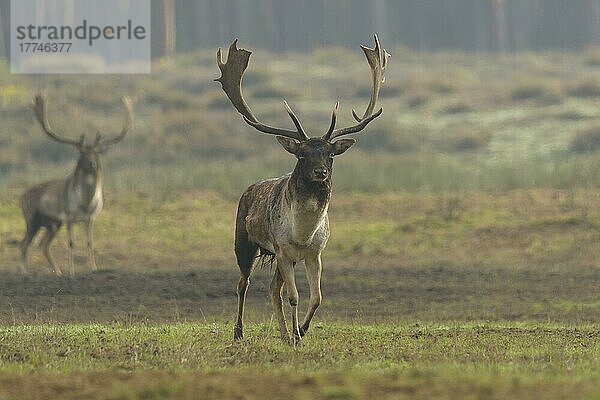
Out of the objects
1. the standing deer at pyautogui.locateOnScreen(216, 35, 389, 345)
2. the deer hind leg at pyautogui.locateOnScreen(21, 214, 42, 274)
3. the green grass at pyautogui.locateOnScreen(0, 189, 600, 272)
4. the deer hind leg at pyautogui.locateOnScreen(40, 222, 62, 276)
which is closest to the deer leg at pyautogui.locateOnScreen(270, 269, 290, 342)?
the standing deer at pyautogui.locateOnScreen(216, 35, 389, 345)

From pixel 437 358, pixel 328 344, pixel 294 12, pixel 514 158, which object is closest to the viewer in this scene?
pixel 437 358

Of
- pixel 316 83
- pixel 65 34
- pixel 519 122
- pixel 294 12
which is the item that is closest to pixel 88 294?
pixel 519 122

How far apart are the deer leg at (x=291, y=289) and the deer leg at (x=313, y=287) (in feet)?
0.31

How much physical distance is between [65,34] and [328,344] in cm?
4650

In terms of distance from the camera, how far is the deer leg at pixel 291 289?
13.6m

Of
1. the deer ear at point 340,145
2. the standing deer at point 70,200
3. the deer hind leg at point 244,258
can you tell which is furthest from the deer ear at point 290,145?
the standing deer at point 70,200

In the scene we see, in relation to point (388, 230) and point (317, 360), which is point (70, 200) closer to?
point (388, 230)

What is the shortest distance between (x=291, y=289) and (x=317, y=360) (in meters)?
1.59

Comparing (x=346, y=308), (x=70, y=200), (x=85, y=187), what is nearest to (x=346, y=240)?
(x=85, y=187)

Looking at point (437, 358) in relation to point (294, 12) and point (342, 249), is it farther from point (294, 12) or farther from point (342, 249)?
point (294, 12)

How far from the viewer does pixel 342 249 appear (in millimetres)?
26062

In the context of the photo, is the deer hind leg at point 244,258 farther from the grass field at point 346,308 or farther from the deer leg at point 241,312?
the grass field at point 346,308

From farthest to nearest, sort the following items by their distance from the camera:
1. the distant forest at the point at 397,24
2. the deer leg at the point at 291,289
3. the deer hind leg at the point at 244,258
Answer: the distant forest at the point at 397,24 → the deer hind leg at the point at 244,258 → the deer leg at the point at 291,289

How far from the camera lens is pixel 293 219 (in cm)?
1370
